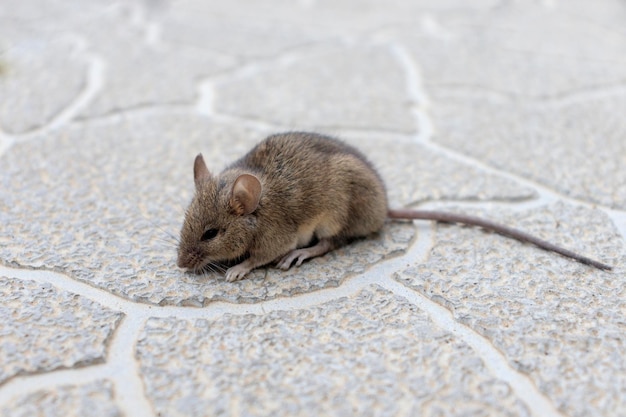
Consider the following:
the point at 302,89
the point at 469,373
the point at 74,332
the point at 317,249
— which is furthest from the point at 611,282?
the point at 302,89

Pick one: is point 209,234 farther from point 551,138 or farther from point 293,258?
point 551,138

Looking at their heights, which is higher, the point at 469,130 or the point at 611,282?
the point at 469,130

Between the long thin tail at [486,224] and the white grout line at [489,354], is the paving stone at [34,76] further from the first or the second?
the white grout line at [489,354]

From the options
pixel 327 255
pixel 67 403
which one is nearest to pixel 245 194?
pixel 327 255

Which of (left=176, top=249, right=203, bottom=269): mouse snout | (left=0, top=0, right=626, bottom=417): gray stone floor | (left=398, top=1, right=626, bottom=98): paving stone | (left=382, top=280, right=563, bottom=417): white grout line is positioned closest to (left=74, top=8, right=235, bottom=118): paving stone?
(left=0, top=0, right=626, bottom=417): gray stone floor

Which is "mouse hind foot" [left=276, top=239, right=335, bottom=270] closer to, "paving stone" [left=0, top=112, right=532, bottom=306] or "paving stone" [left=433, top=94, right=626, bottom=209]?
"paving stone" [left=0, top=112, right=532, bottom=306]

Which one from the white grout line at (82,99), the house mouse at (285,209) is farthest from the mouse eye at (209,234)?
the white grout line at (82,99)

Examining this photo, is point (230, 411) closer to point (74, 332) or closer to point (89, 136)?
point (74, 332)
